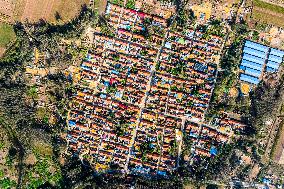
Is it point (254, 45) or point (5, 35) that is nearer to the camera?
point (5, 35)

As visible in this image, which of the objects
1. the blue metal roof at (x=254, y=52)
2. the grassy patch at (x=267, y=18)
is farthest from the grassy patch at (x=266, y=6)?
the blue metal roof at (x=254, y=52)

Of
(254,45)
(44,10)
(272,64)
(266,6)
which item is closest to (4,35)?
(44,10)

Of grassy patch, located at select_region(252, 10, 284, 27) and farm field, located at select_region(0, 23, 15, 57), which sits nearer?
farm field, located at select_region(0, 23, 15, 57)

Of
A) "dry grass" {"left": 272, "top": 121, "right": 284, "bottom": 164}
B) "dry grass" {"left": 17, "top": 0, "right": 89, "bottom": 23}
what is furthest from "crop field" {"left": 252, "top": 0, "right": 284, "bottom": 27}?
"dry grass" {"left": 17, "top": 0, "right": 89, "bottom": 23}

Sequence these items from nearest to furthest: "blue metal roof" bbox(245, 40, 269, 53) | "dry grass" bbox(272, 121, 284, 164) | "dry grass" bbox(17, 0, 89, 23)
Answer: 1. "dry grass" bbox(17, 0, 89, 23)
2. "blue metal roof" bbox(245, 40, 269, 53)
3. "dry grass" bbox(272, 121, 284, 164)

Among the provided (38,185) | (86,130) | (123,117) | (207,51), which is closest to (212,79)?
(207,51)

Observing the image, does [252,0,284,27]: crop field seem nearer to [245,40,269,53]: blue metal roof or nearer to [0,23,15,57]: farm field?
[245,40,269,53]: blue metal roof

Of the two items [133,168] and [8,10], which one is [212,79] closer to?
[133,168]

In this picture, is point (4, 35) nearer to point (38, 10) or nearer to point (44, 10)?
point (38, 10)
